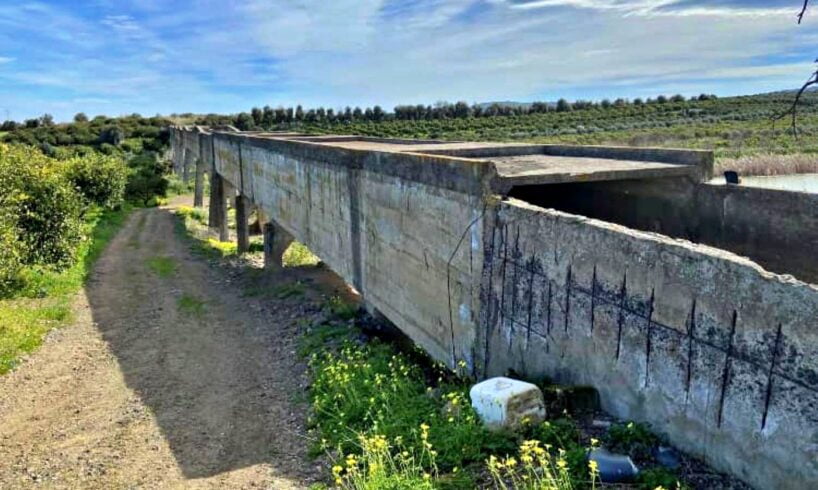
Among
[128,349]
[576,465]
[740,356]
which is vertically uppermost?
[740,356]

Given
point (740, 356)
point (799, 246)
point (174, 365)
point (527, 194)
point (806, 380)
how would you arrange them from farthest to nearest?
point (174, 365) < point (527, 194) < point (799, 246) < point (740, 356) < point (806, 380)

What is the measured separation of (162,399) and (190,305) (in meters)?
5.62

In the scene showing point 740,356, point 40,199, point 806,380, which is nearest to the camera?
point 806,380

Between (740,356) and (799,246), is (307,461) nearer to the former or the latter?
(740,356)

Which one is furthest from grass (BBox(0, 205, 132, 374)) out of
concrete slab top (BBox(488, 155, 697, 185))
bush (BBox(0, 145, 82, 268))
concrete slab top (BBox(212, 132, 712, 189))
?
concrete slab top (BBox(488, 155, 697, 185))

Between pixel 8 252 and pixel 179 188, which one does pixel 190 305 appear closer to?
pixel 8 252

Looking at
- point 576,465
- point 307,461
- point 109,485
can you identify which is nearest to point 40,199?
point 109,485

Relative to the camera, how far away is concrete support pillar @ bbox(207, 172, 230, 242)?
2414 cm

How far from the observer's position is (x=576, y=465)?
14.9 ft

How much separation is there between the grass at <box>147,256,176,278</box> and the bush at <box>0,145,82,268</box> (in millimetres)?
2166

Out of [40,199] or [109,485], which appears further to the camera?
[40,199]

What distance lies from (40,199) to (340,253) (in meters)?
9.98

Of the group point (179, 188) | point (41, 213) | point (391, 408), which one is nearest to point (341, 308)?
point (391, 408)

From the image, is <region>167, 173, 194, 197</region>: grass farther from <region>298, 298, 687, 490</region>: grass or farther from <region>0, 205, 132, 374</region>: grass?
<region>298, 298, 687, 490</region>: grass
